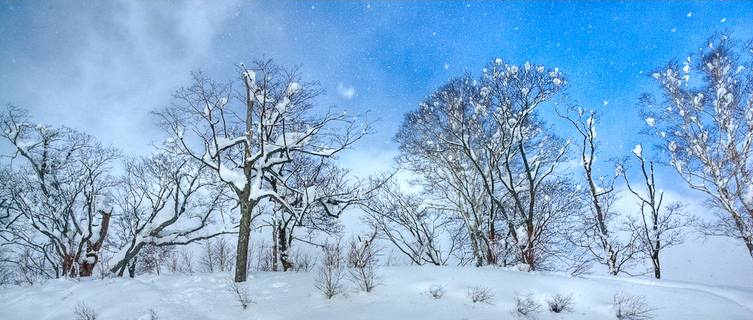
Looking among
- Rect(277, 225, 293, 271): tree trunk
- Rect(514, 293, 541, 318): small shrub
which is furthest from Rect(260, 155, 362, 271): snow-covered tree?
Rect(514, 293, 541, 318): small shrub

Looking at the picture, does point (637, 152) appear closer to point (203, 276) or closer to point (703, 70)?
point (703, 70)

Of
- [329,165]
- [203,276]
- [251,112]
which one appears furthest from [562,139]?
[203,276]

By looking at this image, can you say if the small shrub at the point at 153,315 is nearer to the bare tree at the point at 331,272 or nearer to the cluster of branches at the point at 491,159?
the bare tree at the point at 331,272

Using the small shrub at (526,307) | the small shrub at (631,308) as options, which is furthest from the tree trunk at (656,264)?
the small shrub at (526,307)

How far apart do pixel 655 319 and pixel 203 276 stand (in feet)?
34.7

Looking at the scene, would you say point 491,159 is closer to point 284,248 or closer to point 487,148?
point 487,148

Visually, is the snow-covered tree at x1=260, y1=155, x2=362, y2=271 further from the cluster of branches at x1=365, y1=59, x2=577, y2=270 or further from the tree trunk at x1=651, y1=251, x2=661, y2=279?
the tree trunk at x1=651, y1=251, x2=661, y2=279

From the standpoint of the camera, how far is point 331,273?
7945 millimetres

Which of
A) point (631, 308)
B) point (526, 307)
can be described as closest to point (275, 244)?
point (526, 307)

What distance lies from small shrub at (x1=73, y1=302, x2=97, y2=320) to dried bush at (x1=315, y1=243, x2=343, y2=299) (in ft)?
14.5

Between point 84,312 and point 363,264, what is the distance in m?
5.64

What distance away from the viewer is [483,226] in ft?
42.5

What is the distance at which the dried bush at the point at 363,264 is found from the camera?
765cm

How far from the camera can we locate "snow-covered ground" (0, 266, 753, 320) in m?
6.28
